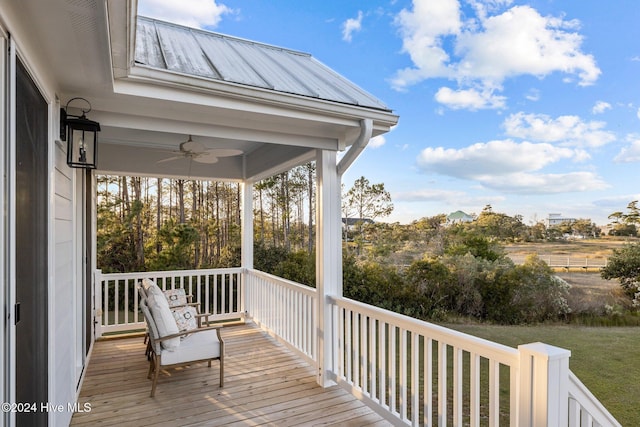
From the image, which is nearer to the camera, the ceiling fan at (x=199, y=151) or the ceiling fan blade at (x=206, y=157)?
the ceiling fan at (x=199, y=151)

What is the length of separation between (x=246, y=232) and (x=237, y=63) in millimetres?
3077

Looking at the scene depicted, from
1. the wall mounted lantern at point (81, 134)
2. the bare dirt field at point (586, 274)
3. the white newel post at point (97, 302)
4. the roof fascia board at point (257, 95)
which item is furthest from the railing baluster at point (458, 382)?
the bare dirt field at point (586, 274)

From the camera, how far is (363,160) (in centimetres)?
931

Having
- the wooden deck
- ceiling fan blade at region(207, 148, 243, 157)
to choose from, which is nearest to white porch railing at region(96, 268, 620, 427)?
the wooden deck

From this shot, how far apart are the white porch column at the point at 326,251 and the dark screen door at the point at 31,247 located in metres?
2.13

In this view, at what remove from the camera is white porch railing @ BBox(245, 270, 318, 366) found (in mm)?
3943

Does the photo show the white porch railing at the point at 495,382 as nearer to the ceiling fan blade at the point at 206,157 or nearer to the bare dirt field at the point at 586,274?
the ceiling fan blade at the point at 206,157

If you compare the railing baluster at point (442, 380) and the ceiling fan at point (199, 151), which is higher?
the ceiling fan at point (199, 151)

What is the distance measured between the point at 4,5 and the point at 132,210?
24.8 feet

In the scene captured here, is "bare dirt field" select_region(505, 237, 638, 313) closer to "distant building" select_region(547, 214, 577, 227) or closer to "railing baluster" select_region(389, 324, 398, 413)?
"distant building" select_region(547, 214, 577, 227)

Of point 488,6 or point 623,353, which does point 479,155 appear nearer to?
point 488,6

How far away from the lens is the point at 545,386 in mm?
1533

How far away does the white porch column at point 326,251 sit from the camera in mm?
3379

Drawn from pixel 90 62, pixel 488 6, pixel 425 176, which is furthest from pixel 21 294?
pixel 425 176
